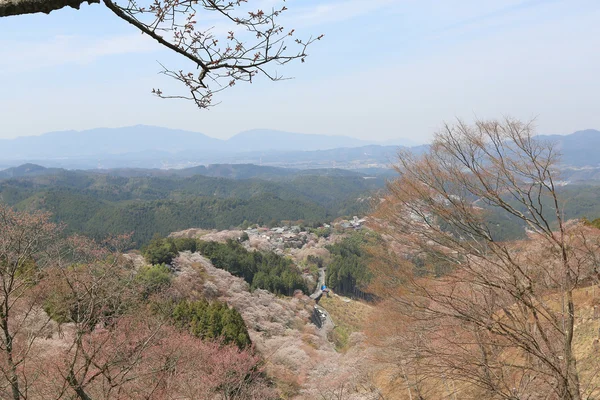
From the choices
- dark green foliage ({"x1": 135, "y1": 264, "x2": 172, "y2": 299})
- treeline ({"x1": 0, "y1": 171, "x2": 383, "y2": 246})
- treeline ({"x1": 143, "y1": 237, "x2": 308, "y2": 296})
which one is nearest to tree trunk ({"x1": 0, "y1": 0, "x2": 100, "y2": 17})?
dark green foliage ({"x1": 135, "y1": 264, "x2": 172, "y2": 299})

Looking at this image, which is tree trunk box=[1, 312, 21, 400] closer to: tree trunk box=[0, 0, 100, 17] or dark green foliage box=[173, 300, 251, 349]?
tree trunk box=[0, 0, 100, 17]

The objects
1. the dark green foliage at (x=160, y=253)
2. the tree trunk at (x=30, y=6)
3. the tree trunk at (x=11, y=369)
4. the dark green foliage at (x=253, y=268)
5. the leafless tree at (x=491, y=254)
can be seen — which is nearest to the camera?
the tree trunk at (x=30, y=6)

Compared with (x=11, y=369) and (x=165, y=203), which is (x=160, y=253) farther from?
(x=165, y=203)

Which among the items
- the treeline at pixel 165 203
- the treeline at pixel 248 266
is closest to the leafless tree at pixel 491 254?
the treeline at pixel 165 203

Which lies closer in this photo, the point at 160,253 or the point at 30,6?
the point at 30,6

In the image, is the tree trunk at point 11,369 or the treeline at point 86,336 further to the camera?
the treeline at point 86,336

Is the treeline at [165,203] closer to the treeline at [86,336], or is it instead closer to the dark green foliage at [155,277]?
the dark green foliage at [155,277]

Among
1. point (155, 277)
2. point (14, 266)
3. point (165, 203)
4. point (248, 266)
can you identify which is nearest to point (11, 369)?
point (14, 266)
